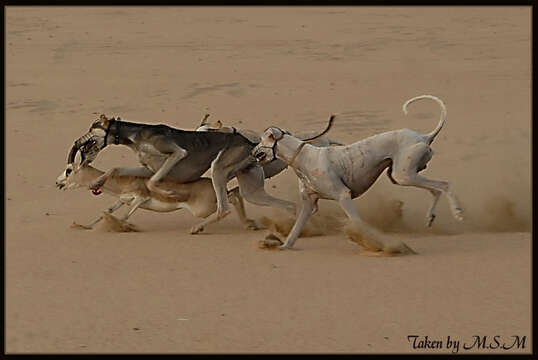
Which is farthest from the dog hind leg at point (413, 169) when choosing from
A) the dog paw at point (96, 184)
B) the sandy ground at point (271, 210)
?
the dog paw at point (96, 184)

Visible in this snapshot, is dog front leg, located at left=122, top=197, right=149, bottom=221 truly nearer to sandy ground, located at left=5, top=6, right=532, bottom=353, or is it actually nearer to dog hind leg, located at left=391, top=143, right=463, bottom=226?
sandy ground, located at left=5, top=6, right=532, bottom=353

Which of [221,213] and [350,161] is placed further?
[221,213]

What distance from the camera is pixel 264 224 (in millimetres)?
11859

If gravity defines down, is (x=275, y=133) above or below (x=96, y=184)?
above

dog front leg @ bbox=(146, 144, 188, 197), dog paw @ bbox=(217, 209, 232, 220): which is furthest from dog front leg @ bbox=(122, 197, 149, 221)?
dog paw @ bbox=(217, 209, 232, 220)

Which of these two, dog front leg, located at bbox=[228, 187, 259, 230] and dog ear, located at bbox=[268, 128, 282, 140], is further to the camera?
dog front leg, located at bbox=[228, 187, 259, 230]

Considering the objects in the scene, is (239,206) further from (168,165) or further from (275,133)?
(275,133)

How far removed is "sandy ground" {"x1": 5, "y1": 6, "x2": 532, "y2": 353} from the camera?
8352mm

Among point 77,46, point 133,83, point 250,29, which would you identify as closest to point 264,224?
point 133,83

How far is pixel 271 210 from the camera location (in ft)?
42.5

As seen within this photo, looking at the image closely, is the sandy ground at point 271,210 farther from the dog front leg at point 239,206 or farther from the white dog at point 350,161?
the white dog at point 350,161

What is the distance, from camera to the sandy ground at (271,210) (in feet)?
27.4

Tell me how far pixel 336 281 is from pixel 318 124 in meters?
9.75

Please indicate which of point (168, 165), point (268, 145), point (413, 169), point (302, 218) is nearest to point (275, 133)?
point (268, 145)
